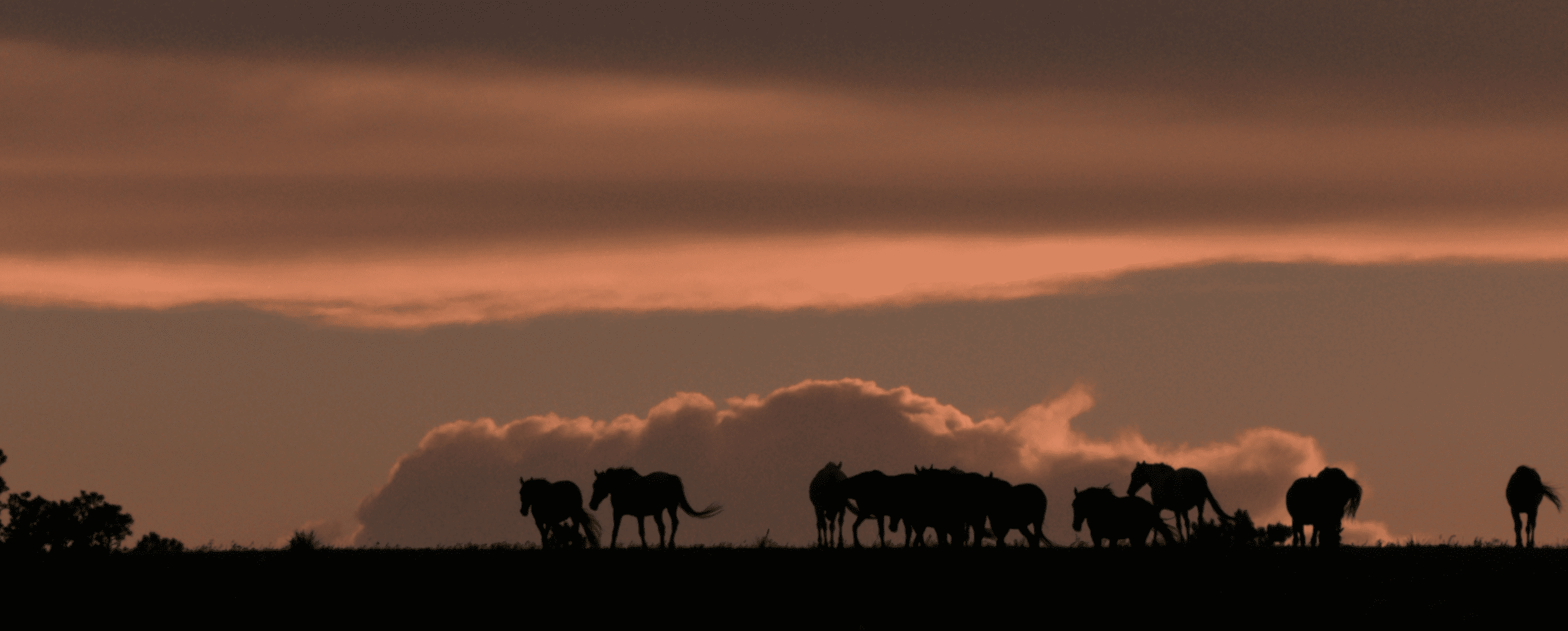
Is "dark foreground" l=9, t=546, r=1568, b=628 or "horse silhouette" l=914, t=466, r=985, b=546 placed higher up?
"horse silhouette" l=914, t=466, r=985, b=546

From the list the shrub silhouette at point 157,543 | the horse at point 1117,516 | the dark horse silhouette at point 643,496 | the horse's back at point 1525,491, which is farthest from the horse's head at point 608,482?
the shrub silhouette at point 157,543

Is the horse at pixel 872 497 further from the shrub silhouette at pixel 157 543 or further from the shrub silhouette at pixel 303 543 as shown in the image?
the shrub silhouette at pixel 157 543

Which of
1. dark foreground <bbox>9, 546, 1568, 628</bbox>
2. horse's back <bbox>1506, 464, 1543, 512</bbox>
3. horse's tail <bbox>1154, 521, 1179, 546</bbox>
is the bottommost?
dark foreground <bbox>9, 546, 1568, 628</bbox>

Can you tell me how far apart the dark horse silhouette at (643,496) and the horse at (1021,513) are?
27.4ft

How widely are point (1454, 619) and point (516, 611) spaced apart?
13627mm

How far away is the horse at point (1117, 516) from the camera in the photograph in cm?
3531

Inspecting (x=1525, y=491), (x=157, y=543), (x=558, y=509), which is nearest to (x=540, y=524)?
(x=558, y=509)

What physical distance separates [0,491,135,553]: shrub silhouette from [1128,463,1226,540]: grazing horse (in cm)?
4748

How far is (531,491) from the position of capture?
41.3m

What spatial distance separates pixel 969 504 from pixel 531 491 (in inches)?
449

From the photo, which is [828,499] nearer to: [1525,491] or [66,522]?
[1525,491]

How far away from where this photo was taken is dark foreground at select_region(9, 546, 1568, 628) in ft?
82.5

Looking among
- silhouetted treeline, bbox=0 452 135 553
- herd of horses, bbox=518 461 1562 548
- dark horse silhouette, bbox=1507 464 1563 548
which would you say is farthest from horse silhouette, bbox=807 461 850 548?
silhouetted treeline, bbox=0 452 135 553

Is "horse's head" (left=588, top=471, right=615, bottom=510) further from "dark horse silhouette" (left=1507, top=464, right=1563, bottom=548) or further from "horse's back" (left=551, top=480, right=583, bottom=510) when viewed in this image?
"dark horse silhouette" (left=1507, top=464, right=1563, bottom=548)
